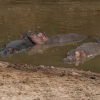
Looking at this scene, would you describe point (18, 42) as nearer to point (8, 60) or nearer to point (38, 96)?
point (8, 60)

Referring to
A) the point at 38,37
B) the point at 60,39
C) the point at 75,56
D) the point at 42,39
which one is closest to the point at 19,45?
the point at 38,37

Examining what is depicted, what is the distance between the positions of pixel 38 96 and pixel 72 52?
327 centimetres

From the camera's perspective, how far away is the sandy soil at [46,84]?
7152mm

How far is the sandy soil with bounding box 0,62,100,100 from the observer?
7152 mm

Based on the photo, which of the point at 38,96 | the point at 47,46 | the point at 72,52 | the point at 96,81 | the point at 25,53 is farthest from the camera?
the point at 47,46

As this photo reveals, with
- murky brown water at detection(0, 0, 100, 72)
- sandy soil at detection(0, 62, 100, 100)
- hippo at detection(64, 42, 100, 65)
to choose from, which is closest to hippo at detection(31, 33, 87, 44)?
murky brown water at detection(0, 0, 100, 72)

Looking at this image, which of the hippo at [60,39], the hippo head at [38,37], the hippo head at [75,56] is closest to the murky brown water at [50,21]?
the hippo head at [75,56]

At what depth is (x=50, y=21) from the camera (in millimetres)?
15844

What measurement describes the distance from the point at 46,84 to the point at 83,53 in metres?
2.75

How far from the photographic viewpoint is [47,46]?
12.0 m

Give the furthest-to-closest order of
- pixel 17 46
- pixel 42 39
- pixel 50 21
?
1. pixel 50 21
2. pixel 42 39
3. pixel 17 46

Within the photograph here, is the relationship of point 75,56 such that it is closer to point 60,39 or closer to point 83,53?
point 83,53

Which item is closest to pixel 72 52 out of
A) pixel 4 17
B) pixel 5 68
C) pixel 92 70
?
pixel 92 70

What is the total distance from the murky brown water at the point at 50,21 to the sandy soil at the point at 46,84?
2.61 ft
